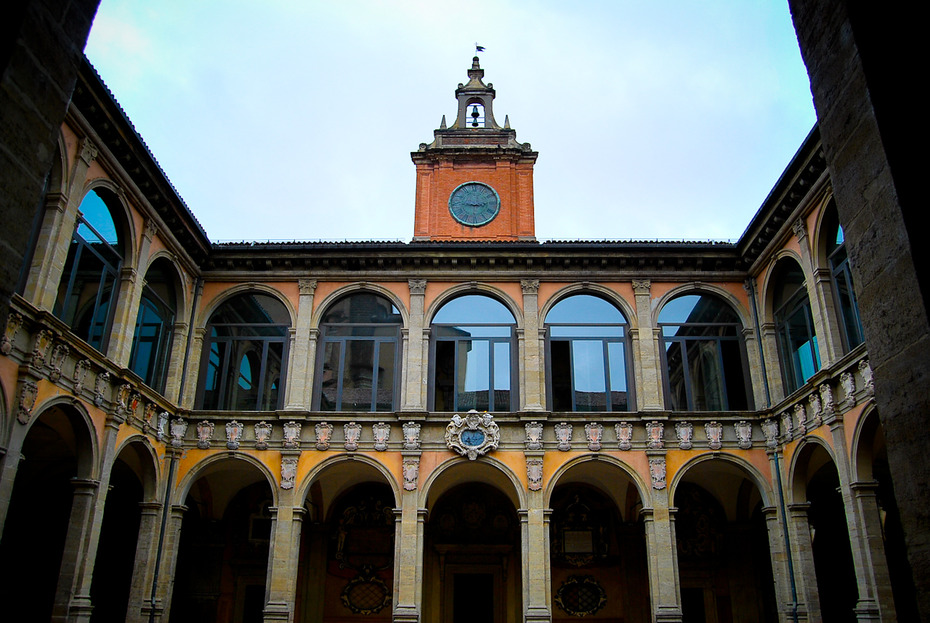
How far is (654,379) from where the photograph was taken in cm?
1772

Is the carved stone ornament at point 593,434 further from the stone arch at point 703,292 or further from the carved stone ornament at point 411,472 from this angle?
the carved stone ornament at point 411,472

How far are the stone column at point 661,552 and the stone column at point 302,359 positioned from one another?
8.03 metres

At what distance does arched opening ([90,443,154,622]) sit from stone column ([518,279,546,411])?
925 cm

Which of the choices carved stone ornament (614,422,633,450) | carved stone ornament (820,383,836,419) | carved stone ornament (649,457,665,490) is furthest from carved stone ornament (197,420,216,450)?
carved stone ornament (820,383,836,419)

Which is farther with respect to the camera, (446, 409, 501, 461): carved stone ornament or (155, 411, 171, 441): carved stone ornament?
(446, 409, 501, 461): carved stone ornament

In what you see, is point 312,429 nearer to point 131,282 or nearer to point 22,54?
point 131,282

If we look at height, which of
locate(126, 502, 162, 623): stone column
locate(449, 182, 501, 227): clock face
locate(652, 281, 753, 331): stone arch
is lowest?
locate(126, 502, 162, 623): stone column

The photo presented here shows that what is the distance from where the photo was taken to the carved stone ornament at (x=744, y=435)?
17.1 m

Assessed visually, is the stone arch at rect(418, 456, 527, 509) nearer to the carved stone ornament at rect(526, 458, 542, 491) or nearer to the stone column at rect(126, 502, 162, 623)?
the carved stone ornament at rect(526, 458, 542, 491)

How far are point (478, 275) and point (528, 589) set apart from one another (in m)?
7.33

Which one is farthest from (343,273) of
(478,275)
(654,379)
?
(654,379)

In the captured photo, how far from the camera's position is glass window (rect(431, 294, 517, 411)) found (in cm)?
1806

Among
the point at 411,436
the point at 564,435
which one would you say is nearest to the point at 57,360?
the point at 411,436

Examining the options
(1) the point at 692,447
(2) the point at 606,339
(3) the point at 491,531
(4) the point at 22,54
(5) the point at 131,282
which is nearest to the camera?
(4) the point at 22,54
